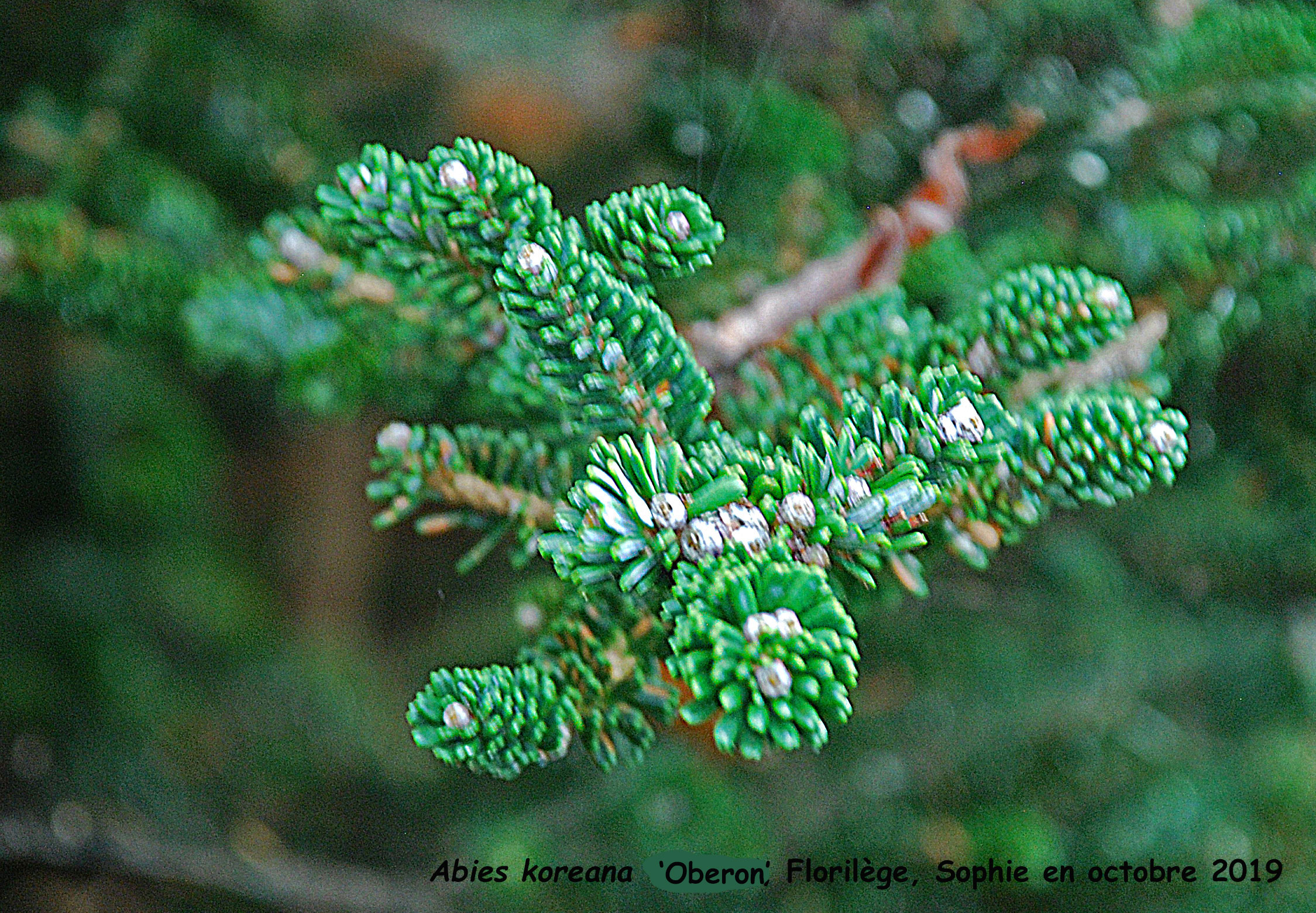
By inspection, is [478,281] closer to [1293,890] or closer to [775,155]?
[775,155]

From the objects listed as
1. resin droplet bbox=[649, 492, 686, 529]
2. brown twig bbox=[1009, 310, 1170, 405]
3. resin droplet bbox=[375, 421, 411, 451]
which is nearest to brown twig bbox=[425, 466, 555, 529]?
resin droplet bbox=[375, 421, 411, 451]

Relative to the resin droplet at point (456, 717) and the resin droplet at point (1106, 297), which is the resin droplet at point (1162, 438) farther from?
the resin droplet at point (456, 717)

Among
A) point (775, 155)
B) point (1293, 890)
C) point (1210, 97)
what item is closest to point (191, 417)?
point (775, 155)

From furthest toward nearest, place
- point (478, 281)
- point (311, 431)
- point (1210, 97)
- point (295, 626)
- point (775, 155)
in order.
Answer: point (311, 431) < point (295, 626) < point (775, 155) < point (1210, 97) < point (478, 281)

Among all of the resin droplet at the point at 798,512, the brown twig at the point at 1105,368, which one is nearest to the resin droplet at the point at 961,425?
the resin droplet at the point at 798,512

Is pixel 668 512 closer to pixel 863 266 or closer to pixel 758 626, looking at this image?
pixel 758 626

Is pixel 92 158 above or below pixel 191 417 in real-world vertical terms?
above
